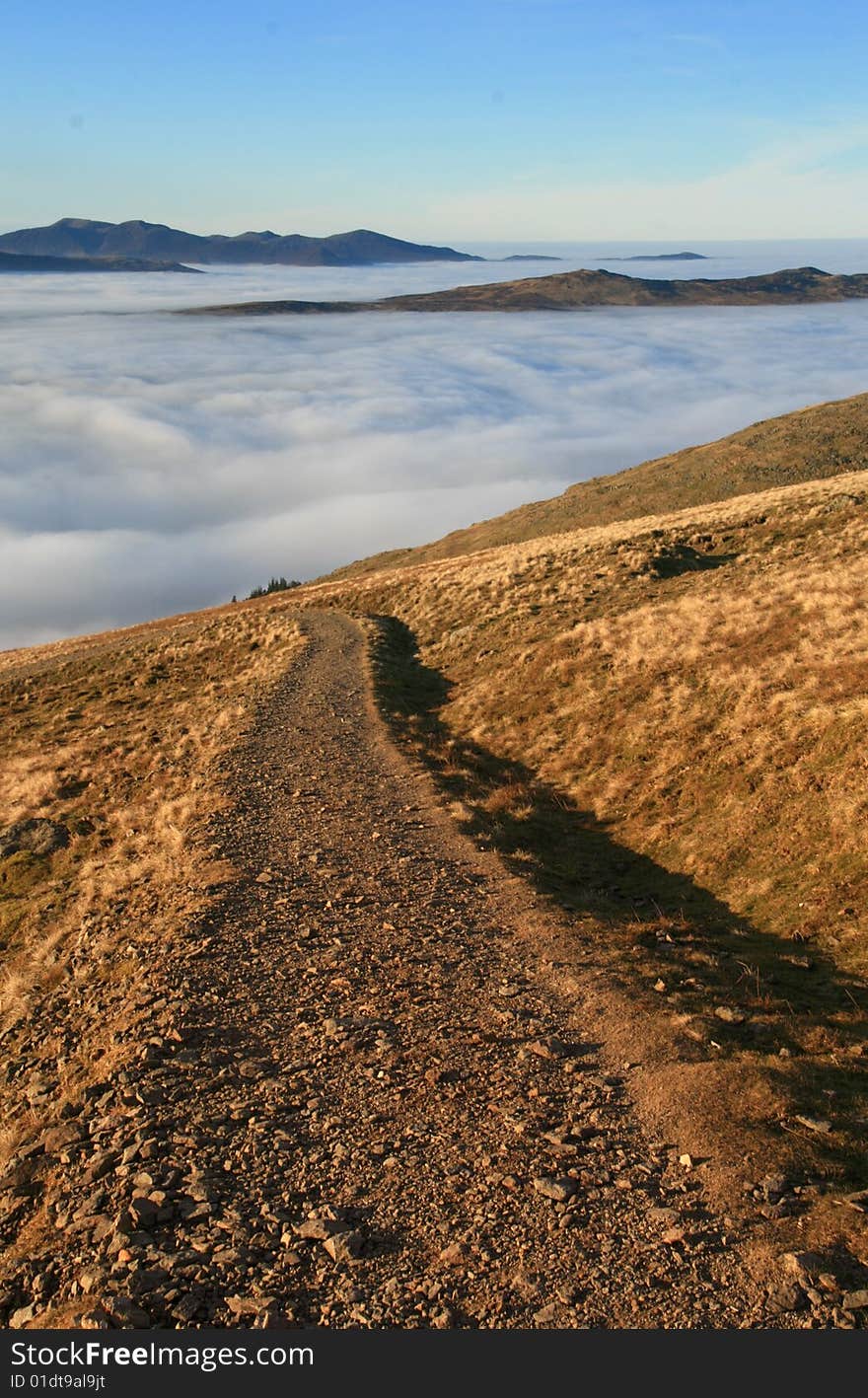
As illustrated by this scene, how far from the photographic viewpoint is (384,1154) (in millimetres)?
7234

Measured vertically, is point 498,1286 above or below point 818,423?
below

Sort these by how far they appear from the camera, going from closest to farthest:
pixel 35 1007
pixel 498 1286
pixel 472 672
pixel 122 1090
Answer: pixel 498 1286, pixel 122 1090, pixel 35 1007, pixel 472 672

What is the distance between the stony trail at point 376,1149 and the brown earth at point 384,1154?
0.02 metres

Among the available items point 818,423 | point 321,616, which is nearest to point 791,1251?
point 321,616

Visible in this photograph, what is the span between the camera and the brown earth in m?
5.81

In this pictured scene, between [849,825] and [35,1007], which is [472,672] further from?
[35,1007]

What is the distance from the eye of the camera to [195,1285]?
236 inches

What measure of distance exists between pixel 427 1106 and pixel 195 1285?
244 cm

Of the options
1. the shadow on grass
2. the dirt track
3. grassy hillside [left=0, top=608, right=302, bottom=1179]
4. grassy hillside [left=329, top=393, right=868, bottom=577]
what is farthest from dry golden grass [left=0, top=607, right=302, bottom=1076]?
grassy hillside [left=329, top=393, right=868, bottom=577]

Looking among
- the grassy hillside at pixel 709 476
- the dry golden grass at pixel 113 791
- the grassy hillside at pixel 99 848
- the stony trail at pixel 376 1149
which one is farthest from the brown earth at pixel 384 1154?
the grassy hillside at pixel 709 476

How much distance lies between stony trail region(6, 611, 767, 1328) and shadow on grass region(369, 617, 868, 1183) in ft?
3.79

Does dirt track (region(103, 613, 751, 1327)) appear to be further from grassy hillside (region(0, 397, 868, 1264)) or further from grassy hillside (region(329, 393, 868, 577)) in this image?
grassy hillside (region(329, 393, 868, 577))

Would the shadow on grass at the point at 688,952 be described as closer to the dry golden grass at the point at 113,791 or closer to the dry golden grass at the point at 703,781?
the dry golden grass at the point at 703,781

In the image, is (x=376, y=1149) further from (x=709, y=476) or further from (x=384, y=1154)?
(x=709, y=476)
